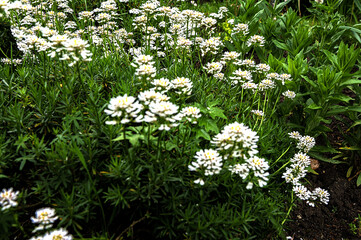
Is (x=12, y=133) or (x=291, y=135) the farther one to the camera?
(x=291, y=135)

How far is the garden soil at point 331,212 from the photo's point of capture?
2781mm

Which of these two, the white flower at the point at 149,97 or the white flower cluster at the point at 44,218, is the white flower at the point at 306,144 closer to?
the white flower at the point at 149,97

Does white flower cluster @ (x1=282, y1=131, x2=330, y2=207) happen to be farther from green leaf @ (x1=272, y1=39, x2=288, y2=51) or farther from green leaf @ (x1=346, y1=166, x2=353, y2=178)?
green leaf @ (x1=272, y1=39, x2=288, y2=51)

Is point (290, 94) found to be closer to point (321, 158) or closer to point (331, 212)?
point (321, 158)

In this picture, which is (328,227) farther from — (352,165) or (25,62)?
(25,62)

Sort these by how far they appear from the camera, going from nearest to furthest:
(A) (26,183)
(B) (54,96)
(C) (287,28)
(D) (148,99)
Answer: (D) (148,99), (A) (26,183), (B) (54,96), (C) (287,28)

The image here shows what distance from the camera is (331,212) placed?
2994mm

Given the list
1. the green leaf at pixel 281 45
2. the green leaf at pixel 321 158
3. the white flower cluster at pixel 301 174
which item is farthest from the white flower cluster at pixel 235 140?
the green leaf at pixel 281 45

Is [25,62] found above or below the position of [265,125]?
above

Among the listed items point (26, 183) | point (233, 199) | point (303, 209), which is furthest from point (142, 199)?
point (303, 209)

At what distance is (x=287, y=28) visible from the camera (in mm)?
3648

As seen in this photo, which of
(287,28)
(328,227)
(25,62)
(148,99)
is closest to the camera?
(148,99)

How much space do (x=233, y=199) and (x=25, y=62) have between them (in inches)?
96.4

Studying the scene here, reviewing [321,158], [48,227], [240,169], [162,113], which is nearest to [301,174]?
[240,169]
